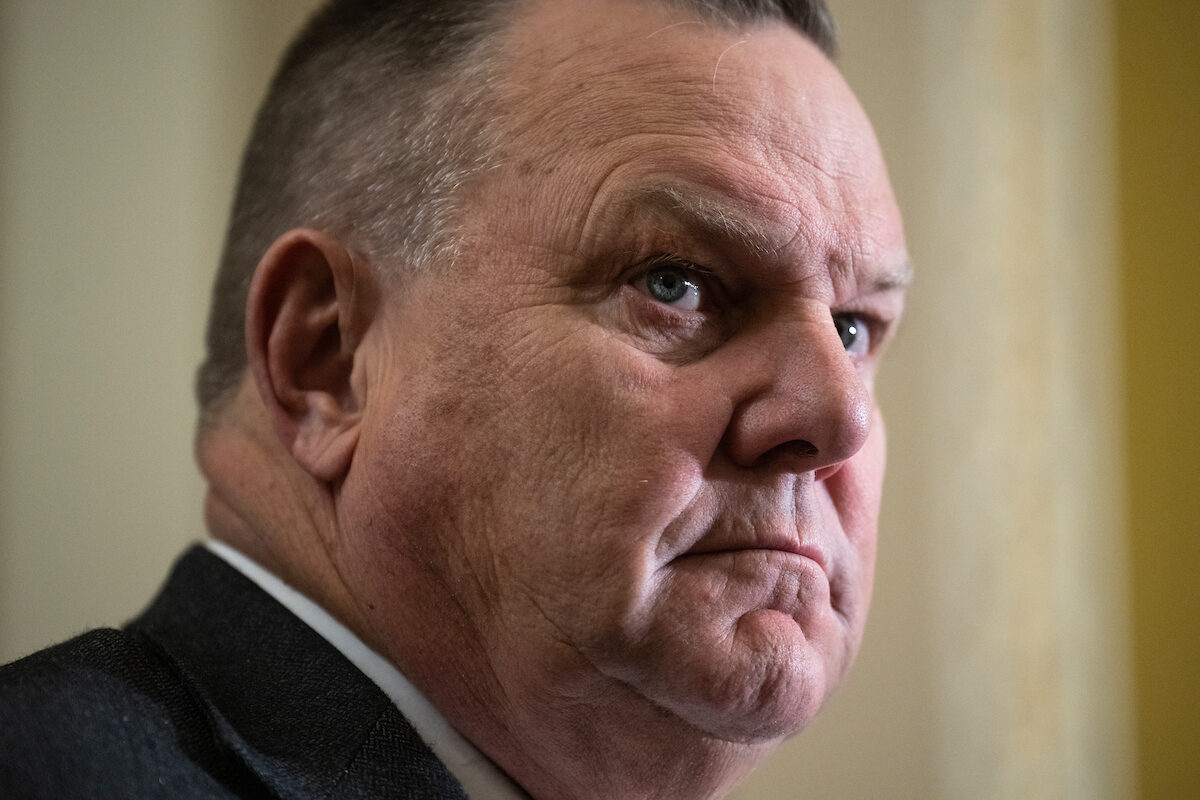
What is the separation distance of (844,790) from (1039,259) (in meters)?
1.00

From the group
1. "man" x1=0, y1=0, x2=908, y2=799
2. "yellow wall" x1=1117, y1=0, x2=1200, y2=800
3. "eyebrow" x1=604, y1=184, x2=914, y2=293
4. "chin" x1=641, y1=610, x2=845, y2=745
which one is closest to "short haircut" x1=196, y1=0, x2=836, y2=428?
"man" x1=0, y1=0, x2=908, y2=799

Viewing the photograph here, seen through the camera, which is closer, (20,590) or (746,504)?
(746,504)

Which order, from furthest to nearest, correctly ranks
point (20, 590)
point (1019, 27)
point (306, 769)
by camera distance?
point (1019, 27) < point (20, 590) < point (306, 769)

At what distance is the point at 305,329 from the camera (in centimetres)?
106

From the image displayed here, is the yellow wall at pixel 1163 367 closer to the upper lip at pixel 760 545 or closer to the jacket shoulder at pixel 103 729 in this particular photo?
the upper lip at pixel 760 545

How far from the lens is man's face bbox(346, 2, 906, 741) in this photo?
91cm

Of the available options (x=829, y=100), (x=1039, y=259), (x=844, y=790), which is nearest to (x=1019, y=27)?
(x=1039, y=259)

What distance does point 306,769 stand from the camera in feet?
2.84

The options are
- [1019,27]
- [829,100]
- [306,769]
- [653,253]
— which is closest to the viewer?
[306,769]

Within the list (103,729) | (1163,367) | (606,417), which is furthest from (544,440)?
(1163,367)

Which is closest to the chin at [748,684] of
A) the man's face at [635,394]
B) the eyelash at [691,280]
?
the man's face at [635,394]

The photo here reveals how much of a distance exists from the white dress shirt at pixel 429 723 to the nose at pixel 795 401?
1.22ft

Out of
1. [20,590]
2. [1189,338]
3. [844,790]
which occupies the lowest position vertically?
[844,790]

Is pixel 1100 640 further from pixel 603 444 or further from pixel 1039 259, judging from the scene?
pixel 603 444
